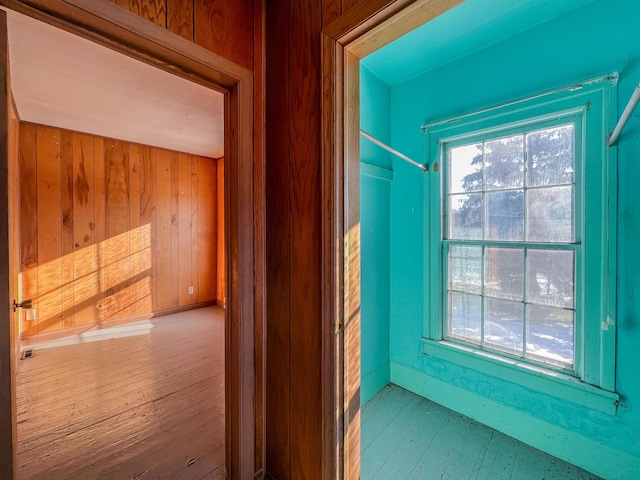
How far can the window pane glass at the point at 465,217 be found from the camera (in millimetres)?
1952

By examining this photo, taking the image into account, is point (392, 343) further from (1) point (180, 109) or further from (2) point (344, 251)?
(1) point (180, 109)

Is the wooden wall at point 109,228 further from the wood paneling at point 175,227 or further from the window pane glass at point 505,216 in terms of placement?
the window pane glass at point 505,216

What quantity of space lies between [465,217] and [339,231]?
1366mm

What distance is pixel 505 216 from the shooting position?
183 cm

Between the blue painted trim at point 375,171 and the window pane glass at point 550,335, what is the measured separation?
1311 mm

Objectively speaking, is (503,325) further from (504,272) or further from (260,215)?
(260,215)

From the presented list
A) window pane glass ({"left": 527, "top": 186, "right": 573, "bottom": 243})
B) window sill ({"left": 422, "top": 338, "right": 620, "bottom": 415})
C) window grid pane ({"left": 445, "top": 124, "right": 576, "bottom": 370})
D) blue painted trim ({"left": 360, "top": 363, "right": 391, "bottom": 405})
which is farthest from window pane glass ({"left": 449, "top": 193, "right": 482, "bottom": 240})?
blue painted trim ({"left": 360, "top": 363, "right": 391, "bottom": 405})

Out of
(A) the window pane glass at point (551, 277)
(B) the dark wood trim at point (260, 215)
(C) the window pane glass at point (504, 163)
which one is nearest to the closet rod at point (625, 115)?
(C) the window pane glass at point (504, 163)

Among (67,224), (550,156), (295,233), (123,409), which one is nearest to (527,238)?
(550,156)

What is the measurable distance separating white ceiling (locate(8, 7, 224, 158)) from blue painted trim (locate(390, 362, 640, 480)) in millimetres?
3125

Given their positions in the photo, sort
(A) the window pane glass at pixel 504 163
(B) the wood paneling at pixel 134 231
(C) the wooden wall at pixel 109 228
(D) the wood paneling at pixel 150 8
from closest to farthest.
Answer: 1. (D) the wood paneling at pixel 150 8
2. (A) the window pane glass at pixel 504 163
3. (C) the wooden wall at pixel 109 228
4. (B) the wood paneling at pixel 134 231

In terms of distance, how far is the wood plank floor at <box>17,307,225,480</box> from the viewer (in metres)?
1.54

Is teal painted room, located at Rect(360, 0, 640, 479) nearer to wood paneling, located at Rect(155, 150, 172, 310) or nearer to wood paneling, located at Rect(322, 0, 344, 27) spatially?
wood paneling, located at Rect(322, 0, 344, 27)

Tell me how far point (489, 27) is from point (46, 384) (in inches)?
166
